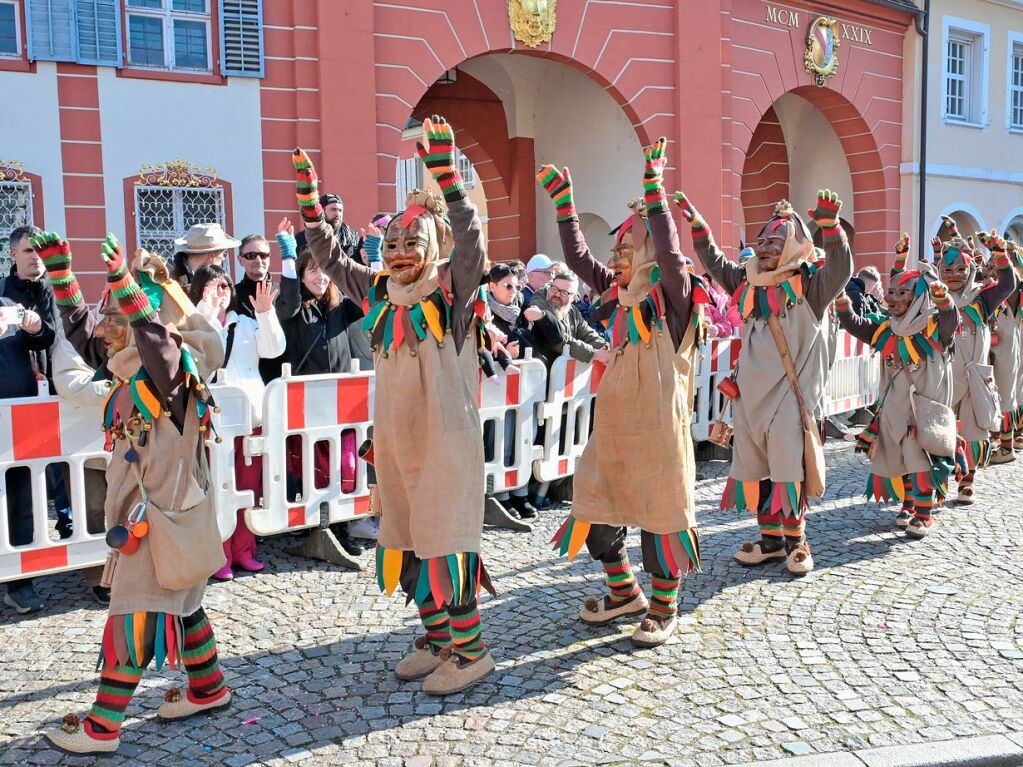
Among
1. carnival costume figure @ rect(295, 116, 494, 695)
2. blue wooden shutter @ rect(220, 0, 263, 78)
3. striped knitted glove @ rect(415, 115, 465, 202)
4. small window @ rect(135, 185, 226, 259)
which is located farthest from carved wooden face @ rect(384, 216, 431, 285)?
blue wooden shutter @ rect(220, 0, 263, 78)

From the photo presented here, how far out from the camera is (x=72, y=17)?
10.7 metres

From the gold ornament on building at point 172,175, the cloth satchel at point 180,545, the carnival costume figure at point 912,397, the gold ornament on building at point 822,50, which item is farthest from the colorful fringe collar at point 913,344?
the gold ornament on building at point 822,50

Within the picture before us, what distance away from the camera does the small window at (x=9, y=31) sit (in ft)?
35.0

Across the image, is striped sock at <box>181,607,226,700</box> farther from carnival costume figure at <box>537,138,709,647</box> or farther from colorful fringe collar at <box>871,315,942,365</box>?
colorful fringe collar at <box>871,315,942,365</box>

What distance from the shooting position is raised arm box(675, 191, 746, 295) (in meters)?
5.52

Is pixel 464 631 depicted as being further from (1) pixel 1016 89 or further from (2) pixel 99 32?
(1) pixel 1016 89

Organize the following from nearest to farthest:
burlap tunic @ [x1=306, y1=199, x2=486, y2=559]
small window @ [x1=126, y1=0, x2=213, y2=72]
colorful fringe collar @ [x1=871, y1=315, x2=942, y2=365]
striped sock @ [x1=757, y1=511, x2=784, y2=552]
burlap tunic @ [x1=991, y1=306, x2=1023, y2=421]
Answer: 1. burlap tunic @ [x1=306, y1=199, x2=486, y2=559]
2. striped sock @ [x1=757, y1=511, x2=784, y2=552]
3. colorful fringe collar @ [x1=871, y1=315, x2=942, y2=365]
4. burlap tunic @ [x1=991, y1=306, x2=1023, y2=421]
5. small window @ [x1=126, y1=0, x2=213, y2=72]

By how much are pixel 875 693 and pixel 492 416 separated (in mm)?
3359

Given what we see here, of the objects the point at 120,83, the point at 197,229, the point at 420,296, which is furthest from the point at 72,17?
the point at 420,296

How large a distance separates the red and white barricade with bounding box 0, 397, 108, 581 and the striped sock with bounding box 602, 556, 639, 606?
8.39 feet

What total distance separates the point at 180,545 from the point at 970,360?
267 inches

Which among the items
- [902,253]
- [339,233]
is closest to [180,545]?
[339,233]

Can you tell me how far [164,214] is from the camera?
11.5 meters

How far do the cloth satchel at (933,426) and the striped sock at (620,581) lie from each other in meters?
2.73
